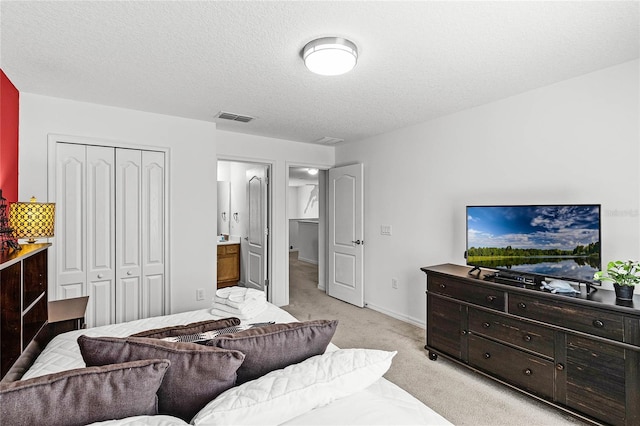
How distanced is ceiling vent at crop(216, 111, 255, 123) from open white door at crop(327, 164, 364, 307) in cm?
168

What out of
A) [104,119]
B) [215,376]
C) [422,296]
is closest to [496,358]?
[422,296]

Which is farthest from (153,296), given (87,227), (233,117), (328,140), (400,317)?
(328,140)

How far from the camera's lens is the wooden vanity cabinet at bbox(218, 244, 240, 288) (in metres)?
5.55

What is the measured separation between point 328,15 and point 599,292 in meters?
2.50

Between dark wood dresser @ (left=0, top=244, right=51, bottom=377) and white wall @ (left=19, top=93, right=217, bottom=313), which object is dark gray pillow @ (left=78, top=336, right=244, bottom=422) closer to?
dark wood dresser @ (left=0, top=244, right=51, bottom=377)

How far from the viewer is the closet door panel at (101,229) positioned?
3.15m

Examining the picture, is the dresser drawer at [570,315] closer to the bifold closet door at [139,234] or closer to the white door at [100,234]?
the bifold closet door at [139,234]

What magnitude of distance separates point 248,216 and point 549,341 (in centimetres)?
433

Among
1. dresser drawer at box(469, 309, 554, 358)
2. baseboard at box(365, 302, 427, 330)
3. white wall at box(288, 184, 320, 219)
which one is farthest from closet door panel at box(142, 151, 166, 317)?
white wall at box(288, 184, 320, 219)

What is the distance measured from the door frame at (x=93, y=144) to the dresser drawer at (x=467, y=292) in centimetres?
275

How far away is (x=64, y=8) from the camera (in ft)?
5.36

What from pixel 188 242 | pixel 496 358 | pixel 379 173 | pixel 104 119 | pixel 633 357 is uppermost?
pixel 104 119

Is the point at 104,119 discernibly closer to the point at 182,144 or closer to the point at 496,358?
the point at 182,144

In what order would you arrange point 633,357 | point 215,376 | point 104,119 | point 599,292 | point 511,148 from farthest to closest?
point 104,119 < point 511,148 < point 599,292 < point 633,357 < point 215,376
